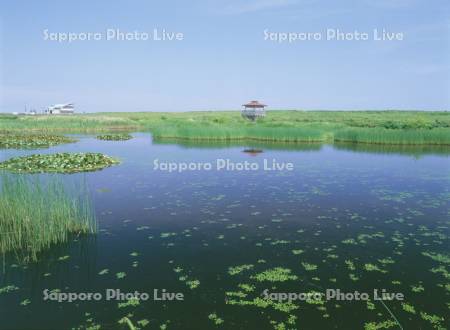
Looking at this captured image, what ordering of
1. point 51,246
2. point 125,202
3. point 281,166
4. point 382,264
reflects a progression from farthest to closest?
point 281,166 < point 125,202 < point 51,246 < point 382,264

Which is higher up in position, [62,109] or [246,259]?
[62,109]

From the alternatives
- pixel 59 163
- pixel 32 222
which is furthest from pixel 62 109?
pixel 32 222

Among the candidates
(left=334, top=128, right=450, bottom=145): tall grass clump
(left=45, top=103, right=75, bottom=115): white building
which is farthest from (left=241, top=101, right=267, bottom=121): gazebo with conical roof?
(left=45, top=103, right=75, bottom=115): white building

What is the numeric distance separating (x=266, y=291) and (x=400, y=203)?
7.79 m

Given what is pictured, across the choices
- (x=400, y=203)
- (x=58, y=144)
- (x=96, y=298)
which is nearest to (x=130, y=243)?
(x=96, y=298)

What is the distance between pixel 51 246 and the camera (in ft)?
24.7

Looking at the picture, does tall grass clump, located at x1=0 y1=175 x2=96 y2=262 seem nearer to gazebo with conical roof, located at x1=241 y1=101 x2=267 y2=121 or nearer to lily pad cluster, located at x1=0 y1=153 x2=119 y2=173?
lily pad cluster, located at x1=0 y1=153 x2=119 y2=173

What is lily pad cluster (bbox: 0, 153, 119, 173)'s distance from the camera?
1627cm

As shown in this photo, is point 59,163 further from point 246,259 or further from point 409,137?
point 409,137

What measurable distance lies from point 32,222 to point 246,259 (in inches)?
182

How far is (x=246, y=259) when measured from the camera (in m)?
7.15

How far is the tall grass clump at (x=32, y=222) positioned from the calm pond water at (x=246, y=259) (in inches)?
13.2

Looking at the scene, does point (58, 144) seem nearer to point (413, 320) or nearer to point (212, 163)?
point (212, 163)

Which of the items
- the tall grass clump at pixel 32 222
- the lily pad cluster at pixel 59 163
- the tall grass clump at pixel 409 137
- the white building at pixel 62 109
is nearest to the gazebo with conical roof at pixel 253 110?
the tall grass clump at pixel 409 137
